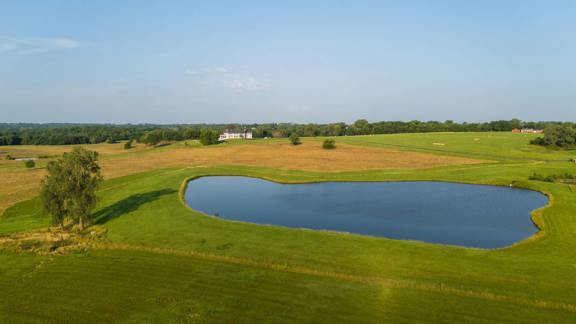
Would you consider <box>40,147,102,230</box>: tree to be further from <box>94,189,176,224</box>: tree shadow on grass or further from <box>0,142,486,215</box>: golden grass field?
<box>0,142,486,215</box>: golden grass field

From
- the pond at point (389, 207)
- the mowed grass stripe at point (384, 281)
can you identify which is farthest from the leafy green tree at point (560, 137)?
the mowed grass stripe at point (384, 281)

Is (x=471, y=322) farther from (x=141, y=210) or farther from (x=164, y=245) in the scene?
(x=141, y=210)

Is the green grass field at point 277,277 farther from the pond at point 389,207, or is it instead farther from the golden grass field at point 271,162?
the golden grass field at point 271,162

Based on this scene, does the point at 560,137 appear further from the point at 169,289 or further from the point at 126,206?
the point at 169,289

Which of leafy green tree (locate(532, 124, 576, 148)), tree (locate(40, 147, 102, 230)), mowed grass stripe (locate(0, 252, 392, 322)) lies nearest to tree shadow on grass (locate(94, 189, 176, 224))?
tree (locate(40, 147, 102, 230))

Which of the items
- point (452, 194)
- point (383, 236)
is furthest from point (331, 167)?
point (383, 236)

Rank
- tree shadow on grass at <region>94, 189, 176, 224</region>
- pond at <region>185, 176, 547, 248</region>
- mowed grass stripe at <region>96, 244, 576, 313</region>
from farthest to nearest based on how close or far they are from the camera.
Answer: tree shadow on grass at <region>94, 189, 176, 224</region>
pond at <region>185, 176, 547, 248</region>
mowed grass stripe at <region>96, 244, 576, 313</region>
